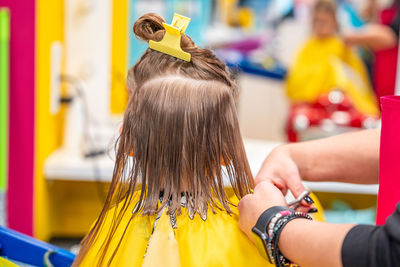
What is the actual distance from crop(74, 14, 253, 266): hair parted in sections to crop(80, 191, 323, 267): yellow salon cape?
0.02 meters

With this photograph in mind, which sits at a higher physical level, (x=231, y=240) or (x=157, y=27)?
(x=157, y=27)

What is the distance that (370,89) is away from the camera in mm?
2092

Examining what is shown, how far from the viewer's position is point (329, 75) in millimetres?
2209

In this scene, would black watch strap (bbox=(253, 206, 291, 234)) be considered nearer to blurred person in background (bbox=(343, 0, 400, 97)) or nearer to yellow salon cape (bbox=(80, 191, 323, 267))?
yellow salon cape (bbox=(80, 191, 323, 267))

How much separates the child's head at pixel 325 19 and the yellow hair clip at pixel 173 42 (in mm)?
1576

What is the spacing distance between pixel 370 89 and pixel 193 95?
1.45 m

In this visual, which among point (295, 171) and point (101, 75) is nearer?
point (295, 171)

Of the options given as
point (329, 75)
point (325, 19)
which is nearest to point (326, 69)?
point (329, 75)

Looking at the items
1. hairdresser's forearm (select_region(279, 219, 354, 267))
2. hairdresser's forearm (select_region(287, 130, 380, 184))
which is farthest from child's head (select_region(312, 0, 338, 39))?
hairdresser's forearm (select_region(279, 219, 354, 267))

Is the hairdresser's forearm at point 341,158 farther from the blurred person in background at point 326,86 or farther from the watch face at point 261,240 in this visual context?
the blurred person in background at point 326,86

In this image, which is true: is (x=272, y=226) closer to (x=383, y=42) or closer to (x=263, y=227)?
(x=263, y=227)

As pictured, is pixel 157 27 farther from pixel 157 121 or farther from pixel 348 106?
pixel 348 106

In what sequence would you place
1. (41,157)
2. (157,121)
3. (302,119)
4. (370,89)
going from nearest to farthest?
(157,121)
(41,157)
(302,119)
(370,89)

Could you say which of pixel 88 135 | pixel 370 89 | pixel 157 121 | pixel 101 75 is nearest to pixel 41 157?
pixel 88 135
